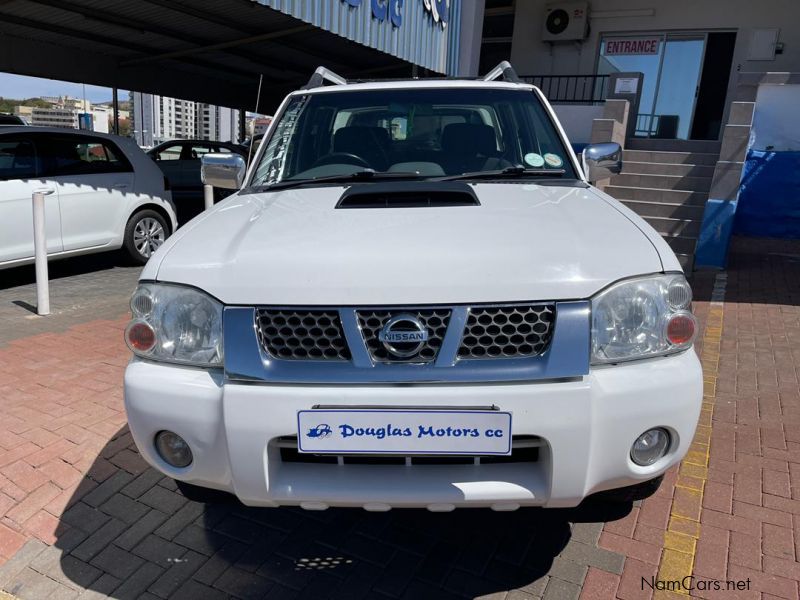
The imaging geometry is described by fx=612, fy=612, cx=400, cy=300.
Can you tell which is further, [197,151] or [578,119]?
[197,151]

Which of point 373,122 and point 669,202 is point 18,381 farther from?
point 669,202

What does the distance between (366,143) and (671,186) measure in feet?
24.7

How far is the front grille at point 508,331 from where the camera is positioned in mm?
1853

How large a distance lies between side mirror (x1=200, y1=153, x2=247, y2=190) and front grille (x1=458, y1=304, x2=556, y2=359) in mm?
1953

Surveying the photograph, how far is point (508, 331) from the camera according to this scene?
1.86 metres

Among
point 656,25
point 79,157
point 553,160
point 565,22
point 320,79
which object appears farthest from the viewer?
point 565,22

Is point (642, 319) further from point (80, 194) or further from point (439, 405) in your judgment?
point (80, 194)

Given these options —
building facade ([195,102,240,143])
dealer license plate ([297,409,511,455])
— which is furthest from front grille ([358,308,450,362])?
building facade ([195,102,240,143])

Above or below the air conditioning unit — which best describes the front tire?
below

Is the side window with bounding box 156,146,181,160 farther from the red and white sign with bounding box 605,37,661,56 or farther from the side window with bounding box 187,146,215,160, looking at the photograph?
the red and white sign with bounding box 605,37,661,56

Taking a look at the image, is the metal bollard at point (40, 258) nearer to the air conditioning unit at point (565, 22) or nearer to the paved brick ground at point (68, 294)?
the paved brick ground at point (68, 294)

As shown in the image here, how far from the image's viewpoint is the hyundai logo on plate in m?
1.83

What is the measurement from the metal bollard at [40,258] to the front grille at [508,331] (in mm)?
4979

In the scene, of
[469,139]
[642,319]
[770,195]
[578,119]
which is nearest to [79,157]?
[469,139]
